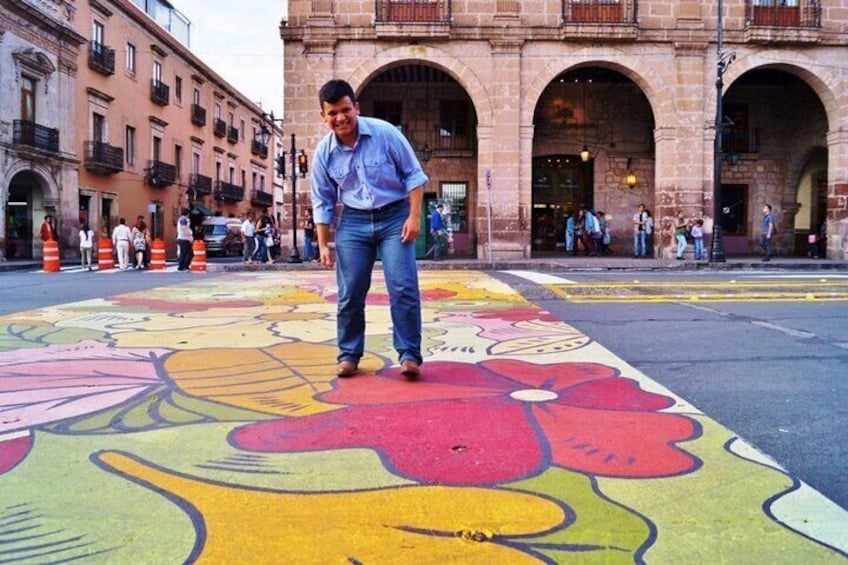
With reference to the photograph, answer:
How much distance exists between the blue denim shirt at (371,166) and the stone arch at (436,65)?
17.1 m

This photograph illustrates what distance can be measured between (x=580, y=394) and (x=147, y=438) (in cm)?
193

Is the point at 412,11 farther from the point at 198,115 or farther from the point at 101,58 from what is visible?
the point at 198,115

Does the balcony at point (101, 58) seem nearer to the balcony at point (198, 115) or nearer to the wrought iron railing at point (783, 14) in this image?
the balcony at point (198, 115)

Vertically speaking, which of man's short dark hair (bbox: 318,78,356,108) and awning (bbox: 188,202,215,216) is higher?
awning (bbox: 188,202,215,216)

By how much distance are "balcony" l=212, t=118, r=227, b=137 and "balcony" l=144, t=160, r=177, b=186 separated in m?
7.22

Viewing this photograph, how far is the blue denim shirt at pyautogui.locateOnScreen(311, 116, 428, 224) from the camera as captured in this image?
374 cm

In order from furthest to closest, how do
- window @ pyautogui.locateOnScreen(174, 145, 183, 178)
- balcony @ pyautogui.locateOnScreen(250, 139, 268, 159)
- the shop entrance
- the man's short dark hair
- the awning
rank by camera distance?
1. balcony @ pyautogui.locateOnScreen(250, 139, 268, 159)
2. the awning
3. window @ pyautogui.locateOnScreen(174, 145, 183, 178)
4. the shop entrance
5. the man's short dark hair

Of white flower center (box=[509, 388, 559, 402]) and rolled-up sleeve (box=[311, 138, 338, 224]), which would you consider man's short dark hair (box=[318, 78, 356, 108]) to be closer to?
rolled-up sleeve (box=[311, 138, 338, 224])

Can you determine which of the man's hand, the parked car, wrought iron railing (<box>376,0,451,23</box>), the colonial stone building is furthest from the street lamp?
the man's hand

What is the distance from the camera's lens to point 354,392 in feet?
10.8

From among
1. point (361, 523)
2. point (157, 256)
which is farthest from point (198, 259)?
point (361, 523)

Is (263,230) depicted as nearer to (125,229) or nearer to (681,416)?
(125,229)

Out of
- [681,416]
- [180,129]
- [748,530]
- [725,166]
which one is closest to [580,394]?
[681,416]

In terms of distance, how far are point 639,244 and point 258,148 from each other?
3395cm
